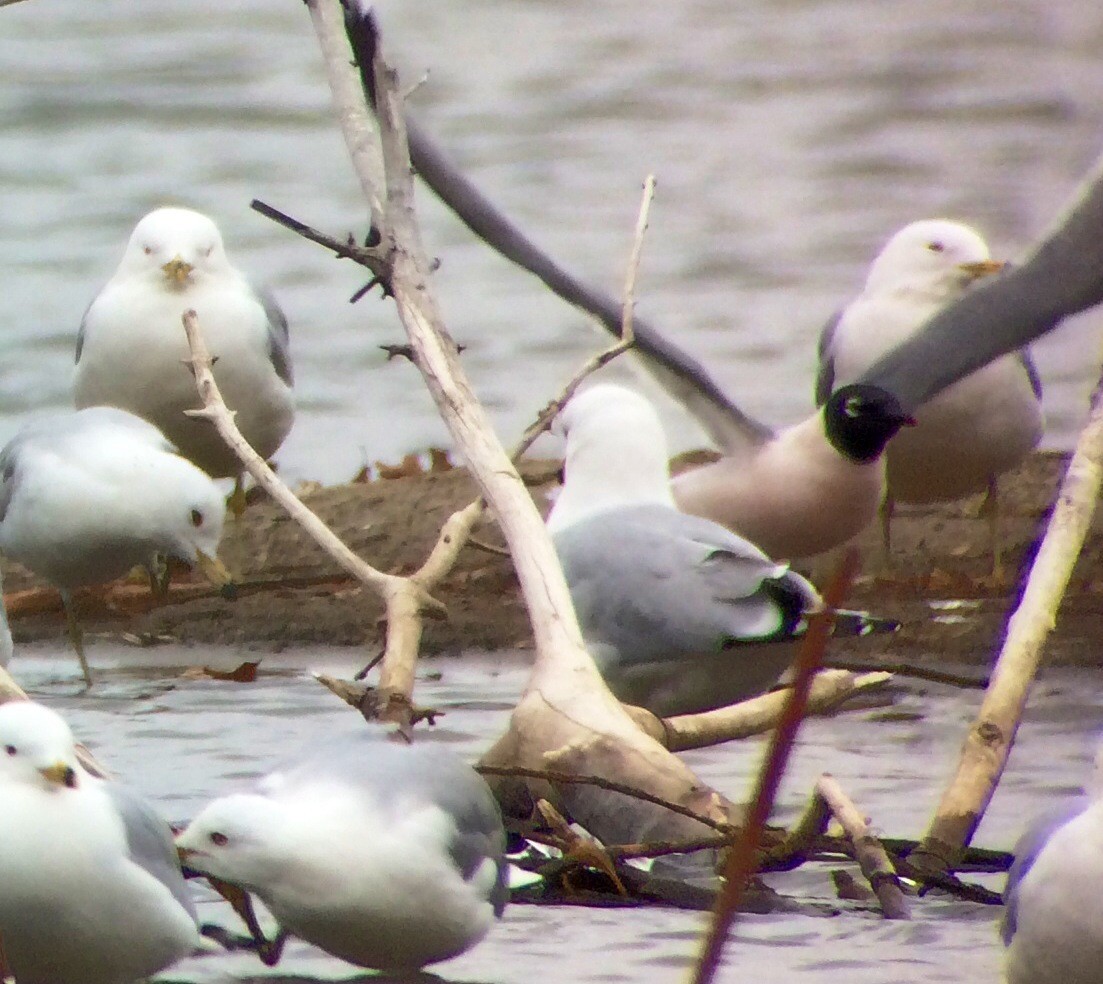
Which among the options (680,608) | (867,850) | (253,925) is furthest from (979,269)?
(253,925)

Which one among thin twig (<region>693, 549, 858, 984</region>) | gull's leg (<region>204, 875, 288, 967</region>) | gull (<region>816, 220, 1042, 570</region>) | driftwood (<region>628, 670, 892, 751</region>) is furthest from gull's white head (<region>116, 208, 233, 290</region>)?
thin twig (<region>693, 549, 858, 984</region>)

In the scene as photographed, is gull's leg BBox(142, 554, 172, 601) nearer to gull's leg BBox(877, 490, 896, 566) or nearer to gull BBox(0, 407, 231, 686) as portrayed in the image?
gull BBox(0, 407, 231, 686)

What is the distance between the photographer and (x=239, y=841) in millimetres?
3439

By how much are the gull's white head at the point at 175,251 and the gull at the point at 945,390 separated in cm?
153

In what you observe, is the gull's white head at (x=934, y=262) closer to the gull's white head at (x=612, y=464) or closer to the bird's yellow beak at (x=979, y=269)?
the bird's yellow beak at (x=979, y=269)

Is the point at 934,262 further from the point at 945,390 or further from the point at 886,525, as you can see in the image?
the point at 886,525

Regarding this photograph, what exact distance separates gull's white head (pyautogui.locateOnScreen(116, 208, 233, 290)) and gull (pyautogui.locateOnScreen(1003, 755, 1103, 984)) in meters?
4.10

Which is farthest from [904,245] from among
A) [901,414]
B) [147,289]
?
[147,289]

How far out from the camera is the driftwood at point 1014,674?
406 cm

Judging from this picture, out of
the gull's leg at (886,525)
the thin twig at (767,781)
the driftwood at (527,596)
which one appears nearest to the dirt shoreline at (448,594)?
the gull's leg at (886,525)

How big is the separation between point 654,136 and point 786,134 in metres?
0.69

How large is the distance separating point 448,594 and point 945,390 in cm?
121

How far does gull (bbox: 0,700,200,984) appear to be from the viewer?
328 centimetres

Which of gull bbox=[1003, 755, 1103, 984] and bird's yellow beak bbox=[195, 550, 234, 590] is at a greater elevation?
bird's yellow beak bbox=[195, 550, 234, 590]
